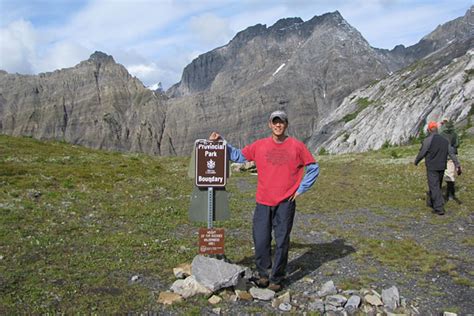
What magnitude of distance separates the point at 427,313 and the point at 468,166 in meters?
26.8

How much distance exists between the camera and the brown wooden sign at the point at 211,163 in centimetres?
1077

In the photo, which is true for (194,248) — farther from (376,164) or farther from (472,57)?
(472,57)

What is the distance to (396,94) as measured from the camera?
159m

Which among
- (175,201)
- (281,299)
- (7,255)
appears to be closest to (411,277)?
(281,299)

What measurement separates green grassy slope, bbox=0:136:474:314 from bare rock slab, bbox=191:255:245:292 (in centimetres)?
47

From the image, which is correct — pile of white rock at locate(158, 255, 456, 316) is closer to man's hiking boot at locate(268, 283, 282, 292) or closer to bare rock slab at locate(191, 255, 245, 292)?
bare rock slab at locate(191, 255, 245, 292)

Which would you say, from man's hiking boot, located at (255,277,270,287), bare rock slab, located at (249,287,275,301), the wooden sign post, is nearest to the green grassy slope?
bare rock slab, located at (249,287,275,301)

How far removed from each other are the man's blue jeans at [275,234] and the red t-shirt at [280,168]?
0.70 ft

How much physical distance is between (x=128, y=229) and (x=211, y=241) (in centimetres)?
601

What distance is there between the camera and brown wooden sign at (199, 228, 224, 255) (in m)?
10.9

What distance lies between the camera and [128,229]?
1606 centimetres

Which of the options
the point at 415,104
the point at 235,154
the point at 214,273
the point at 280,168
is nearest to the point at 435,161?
the point at 280,168

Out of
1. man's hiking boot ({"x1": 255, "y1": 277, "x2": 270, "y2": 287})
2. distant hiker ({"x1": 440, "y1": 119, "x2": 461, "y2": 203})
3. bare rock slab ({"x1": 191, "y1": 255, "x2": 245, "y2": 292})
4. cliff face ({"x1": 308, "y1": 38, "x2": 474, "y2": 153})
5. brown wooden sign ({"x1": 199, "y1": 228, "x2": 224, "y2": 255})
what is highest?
cliff face ({"x1": 308, "y1": 38, "x2": 474, "y2": 153})

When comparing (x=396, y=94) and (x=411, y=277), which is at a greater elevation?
(x=396, y=94)
